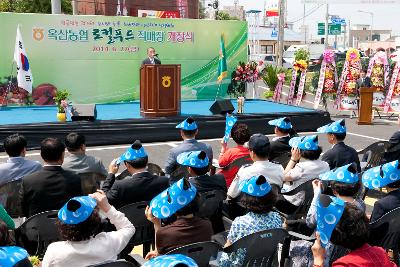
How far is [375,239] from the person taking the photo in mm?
4324

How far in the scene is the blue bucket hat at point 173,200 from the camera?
3660mm

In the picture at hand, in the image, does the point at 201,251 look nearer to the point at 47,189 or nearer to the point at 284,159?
the point at 47,189

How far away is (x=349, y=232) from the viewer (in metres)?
2.98

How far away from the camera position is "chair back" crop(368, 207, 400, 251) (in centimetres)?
423

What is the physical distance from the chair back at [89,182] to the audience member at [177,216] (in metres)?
2.01

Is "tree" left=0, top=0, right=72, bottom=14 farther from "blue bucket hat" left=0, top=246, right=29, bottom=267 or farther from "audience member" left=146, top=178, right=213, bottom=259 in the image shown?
"blue bucket hat" left=0, top=246, right=29, bottom=267

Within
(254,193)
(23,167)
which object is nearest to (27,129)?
(23,167)

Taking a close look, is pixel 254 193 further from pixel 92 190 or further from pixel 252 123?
pixel 252 123

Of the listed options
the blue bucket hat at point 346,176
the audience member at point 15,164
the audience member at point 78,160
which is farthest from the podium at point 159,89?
the blue bucket hat at point 346,176

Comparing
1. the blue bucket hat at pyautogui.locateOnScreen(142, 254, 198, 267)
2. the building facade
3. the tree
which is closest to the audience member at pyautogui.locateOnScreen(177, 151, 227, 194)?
the blue bucket hat at pyautogui.locateOnScreen(142, 254, 198, 267)

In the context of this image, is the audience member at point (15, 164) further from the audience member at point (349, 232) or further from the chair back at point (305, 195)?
the audience member at point (349, 232)

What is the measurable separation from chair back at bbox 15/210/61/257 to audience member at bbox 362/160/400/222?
8.51 feet

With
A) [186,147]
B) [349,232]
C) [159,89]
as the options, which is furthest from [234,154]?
[159,89]

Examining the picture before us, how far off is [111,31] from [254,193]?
14.4 m
